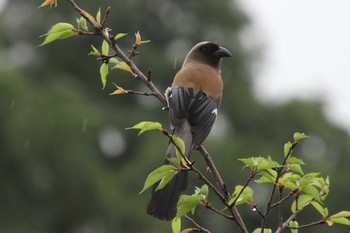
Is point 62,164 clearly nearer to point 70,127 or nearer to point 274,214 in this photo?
point 70,127

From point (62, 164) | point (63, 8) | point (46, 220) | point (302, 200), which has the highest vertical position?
point (302, 200)

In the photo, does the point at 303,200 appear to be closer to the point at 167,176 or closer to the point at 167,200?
the point at 167,176

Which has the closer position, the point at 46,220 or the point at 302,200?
the point at 302,200

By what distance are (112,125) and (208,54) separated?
65.9 ft

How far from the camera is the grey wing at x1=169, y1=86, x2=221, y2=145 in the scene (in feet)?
15.9

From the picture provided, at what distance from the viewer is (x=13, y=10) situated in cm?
2784

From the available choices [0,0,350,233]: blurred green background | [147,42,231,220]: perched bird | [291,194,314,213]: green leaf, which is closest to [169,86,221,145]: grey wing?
[147,42,231,220]: perched bird

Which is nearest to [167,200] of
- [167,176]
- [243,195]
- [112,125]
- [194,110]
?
[243,195]

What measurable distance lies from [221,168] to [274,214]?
1.93 m

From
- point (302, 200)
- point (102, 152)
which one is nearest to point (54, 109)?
point (102, 152)

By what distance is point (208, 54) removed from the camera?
20.2 ft

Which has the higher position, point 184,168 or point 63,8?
point 184,168

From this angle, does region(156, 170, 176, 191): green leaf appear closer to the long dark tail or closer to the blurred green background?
the long dark tail

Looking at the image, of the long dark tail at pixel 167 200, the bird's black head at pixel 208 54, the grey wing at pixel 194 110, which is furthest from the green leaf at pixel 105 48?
the bird's black head at pixel 208 54
